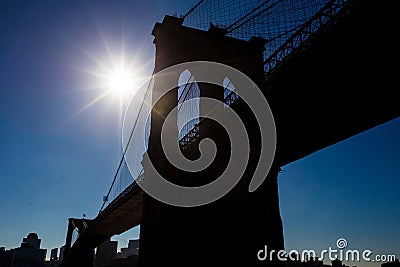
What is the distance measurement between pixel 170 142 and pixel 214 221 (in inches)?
169

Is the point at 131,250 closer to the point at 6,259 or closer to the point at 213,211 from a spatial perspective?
the point at 6,259

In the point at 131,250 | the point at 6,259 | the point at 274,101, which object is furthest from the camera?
the point at 131,250

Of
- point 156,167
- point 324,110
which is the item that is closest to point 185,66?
point 156,167

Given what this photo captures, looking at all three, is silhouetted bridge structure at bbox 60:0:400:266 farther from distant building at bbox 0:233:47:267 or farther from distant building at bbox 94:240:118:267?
distant building at bbox 0:233:47:267

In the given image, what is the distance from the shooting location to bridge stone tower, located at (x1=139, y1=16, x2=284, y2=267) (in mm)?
13148

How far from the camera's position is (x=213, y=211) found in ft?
47.7

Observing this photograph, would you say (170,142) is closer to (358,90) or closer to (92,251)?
(358,90)

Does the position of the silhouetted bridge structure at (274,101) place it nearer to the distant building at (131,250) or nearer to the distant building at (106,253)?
the distant building at (106,253)

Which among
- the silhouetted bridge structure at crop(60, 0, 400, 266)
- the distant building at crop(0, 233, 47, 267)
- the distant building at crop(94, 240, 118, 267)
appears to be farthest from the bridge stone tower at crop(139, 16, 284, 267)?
the distant building at crop(0, 233, 47, 267)

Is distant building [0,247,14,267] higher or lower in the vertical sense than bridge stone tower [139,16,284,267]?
lower

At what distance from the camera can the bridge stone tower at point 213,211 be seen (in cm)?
1315

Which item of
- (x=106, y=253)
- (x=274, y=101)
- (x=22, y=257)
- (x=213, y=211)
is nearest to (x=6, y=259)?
(x=22, y=257)

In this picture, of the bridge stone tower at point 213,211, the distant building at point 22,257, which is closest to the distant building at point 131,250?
the distant building at point 22,257

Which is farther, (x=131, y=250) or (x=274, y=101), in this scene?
(x=131, y=250)
